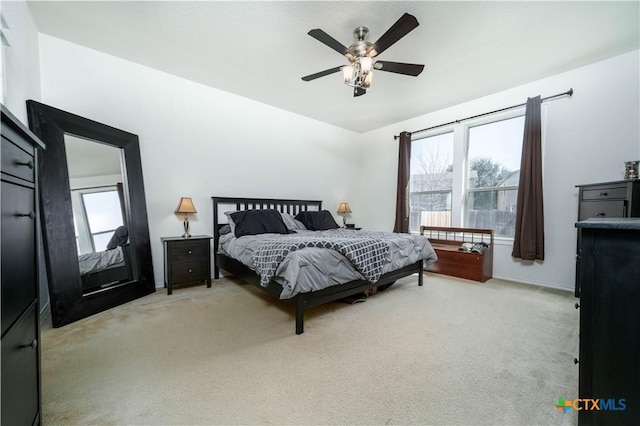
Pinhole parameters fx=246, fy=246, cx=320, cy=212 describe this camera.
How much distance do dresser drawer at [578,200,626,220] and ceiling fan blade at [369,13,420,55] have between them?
2.70m

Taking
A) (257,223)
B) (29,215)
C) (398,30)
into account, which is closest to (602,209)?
(398,30)

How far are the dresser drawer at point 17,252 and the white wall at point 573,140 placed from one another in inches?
186

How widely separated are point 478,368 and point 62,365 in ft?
8.70

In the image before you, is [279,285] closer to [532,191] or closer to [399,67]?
[399,67]

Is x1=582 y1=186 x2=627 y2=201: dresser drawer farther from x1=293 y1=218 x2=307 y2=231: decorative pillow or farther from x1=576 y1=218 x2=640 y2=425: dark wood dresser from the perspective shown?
x1=293 y1=218 x2=307 y2=231: decorative pillow

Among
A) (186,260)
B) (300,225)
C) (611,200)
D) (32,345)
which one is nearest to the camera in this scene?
(32,345)

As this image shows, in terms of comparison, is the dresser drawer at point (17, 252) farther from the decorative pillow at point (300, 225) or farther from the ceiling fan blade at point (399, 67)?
the decorative pillow at point (300, 225)

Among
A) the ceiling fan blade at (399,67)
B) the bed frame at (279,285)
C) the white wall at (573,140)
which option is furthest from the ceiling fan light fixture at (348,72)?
the white wall at (573,140)

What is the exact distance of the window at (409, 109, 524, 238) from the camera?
3.72m

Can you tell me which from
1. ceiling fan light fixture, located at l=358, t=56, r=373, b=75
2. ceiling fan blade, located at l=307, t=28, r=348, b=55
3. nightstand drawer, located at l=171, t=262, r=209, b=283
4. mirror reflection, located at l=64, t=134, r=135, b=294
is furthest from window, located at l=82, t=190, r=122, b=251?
ceiling fan light fixture, located at l=358, t=56, r=373, b=75

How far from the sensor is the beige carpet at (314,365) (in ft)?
4.02

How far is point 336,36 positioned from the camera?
252cm

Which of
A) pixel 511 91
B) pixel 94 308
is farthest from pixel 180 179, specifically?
pixel 511 91

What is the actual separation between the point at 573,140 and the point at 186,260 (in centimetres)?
510
